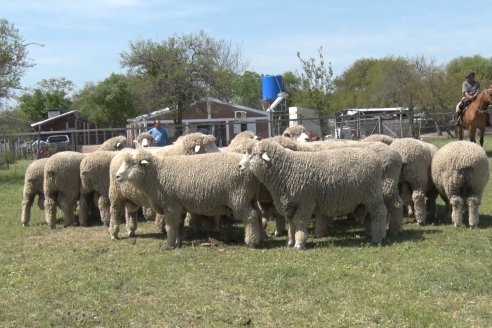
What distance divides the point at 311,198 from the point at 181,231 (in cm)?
220

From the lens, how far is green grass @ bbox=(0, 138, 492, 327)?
586cm

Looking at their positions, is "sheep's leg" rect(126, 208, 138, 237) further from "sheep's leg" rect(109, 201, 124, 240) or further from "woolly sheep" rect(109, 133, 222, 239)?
"sheep's leg" rect(109, 201, 124, 240)

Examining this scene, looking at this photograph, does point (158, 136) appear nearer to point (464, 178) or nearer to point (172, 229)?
point (172, 229)

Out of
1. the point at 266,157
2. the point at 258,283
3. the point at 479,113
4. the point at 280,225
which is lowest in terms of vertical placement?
the point at 258,283

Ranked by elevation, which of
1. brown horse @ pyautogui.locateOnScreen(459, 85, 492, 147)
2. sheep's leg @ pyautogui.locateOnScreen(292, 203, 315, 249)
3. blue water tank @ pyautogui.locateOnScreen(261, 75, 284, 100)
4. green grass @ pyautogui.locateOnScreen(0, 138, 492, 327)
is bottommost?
Answer: green grass @ pyautogui.locateOnScreen(0, 138, 492, 327)

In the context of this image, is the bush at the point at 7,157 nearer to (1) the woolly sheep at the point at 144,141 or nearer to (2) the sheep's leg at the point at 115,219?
(1) the woolly sheep at the point at 144,141

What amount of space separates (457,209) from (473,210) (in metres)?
0.25

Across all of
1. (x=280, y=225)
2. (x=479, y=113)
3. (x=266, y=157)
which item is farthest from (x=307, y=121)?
(x=266, y=157)

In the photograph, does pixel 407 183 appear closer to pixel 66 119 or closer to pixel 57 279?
pixel 57 279

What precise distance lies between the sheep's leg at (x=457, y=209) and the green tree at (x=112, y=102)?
4309 cm

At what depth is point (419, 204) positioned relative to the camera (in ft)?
33.1

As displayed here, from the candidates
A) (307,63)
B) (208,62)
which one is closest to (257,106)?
(208,62)

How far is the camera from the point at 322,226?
967 cm

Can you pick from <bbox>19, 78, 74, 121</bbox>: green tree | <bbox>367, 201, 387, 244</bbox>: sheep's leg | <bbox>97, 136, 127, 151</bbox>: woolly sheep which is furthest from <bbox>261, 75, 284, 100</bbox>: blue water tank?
<bbox>19, 78, 74, 121</bbox>: green tree
